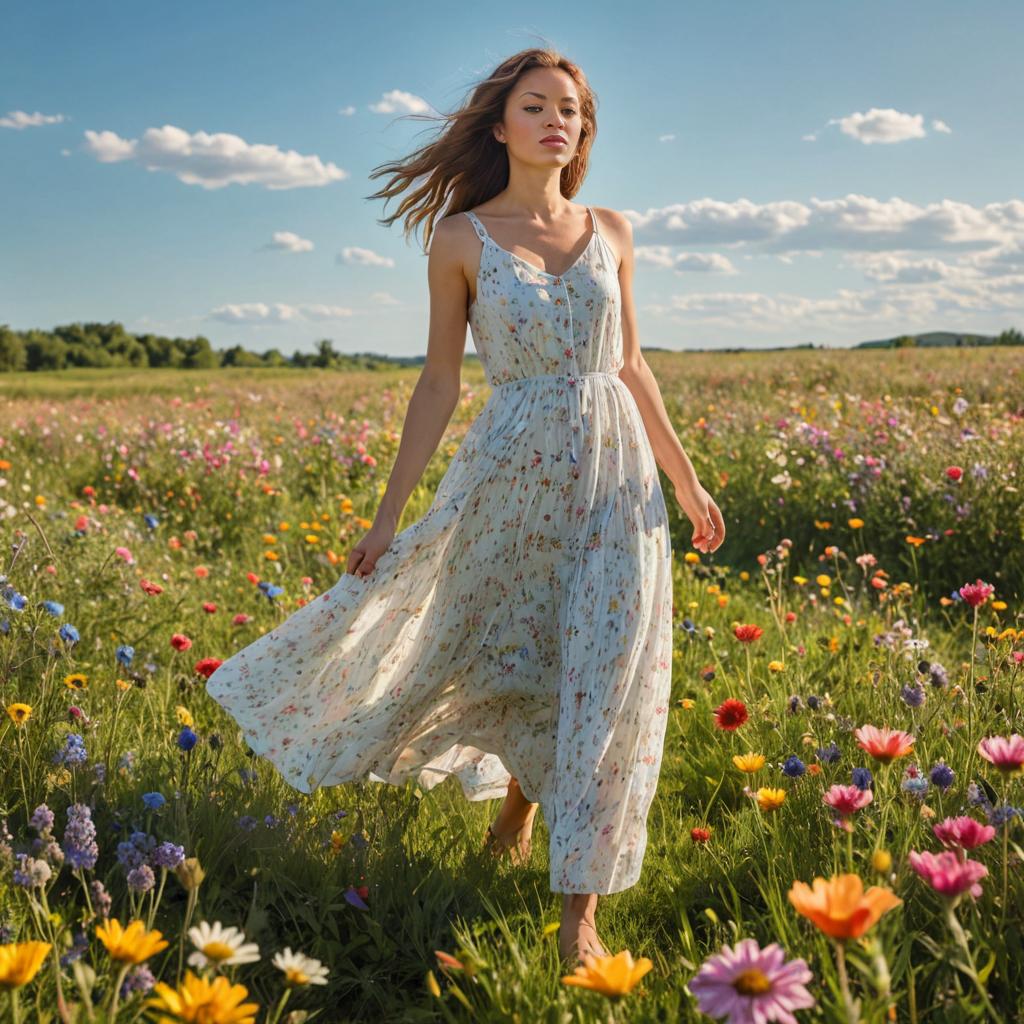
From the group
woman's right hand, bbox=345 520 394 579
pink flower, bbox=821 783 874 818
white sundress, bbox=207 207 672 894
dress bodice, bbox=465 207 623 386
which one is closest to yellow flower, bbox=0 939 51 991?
pink flower, bbox=821 783 874 818

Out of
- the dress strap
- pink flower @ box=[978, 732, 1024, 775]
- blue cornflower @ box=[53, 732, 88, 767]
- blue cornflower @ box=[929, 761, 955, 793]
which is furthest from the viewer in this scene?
the dress strap

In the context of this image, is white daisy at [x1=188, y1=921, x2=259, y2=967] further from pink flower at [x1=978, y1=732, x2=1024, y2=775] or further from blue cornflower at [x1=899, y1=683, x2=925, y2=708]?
blue cornflower at [x1=899, y1=683, x2=925, y2=708]

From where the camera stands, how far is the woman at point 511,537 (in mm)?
2684

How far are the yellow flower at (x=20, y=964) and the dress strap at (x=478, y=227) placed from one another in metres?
2.06

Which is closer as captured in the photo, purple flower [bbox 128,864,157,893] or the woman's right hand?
purple flower [bbox 128,864,157,893]

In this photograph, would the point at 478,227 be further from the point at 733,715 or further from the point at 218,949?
the point at 218,949

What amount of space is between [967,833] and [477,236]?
1.94m

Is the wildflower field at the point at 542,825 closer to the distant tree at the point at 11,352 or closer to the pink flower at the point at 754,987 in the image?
the pink flower at the point at 754,987

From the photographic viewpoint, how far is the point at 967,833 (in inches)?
62.6

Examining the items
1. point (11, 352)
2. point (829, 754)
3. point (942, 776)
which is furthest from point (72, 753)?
point (11, 352)

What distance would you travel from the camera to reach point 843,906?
1227mm

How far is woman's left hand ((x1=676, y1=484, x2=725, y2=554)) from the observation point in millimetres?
2967

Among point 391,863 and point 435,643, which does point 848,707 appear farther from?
point 391,863

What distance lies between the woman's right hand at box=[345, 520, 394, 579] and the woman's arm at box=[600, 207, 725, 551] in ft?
2.60
